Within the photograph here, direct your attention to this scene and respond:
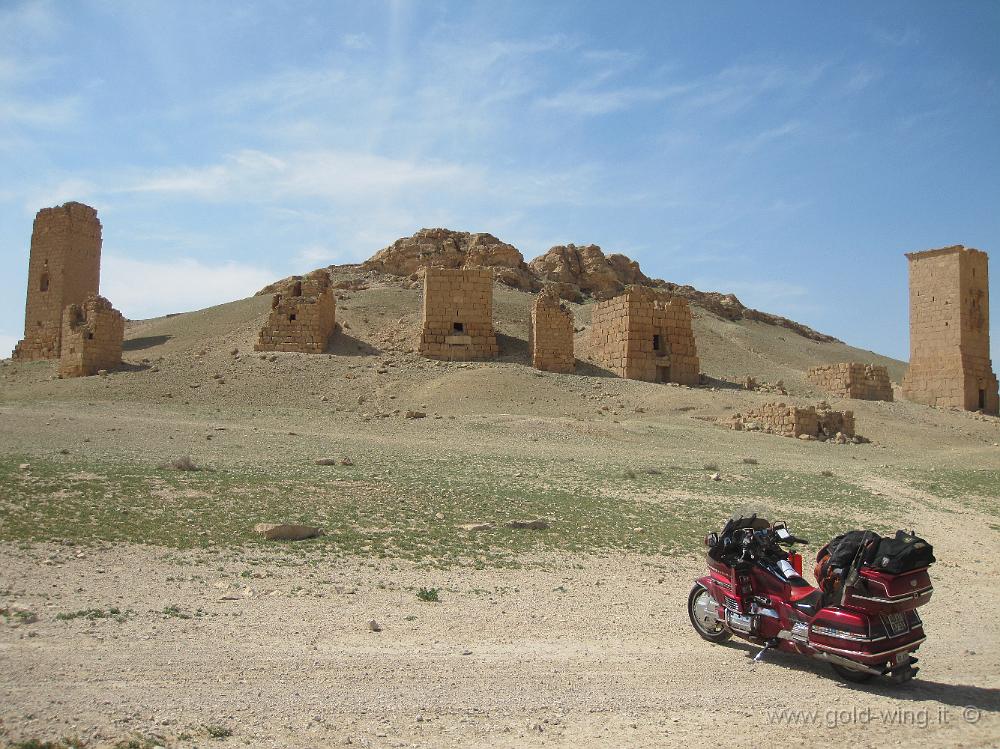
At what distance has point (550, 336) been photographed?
30.8 m

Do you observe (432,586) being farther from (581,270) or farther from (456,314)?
(581,270)

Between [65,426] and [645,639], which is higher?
[65,426]

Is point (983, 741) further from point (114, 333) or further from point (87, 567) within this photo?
point (114, 333)

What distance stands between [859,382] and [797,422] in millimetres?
12326

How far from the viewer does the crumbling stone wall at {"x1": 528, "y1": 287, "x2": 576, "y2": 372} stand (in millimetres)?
30609

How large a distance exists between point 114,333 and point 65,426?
12150 mm

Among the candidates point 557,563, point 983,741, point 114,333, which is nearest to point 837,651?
point 983,741

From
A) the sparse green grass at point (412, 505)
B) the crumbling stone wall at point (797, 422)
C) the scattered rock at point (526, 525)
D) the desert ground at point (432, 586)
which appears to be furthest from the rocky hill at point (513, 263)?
the scattered rock at point (526, 525)

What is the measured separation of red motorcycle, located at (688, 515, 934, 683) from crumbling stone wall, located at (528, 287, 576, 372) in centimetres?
2424

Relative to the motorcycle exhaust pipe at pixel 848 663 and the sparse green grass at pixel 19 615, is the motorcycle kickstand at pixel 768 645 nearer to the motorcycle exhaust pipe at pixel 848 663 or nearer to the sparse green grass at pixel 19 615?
the motorcycle exhaust pipe at pixel 848 663

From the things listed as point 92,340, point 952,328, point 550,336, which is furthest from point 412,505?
point 952,328

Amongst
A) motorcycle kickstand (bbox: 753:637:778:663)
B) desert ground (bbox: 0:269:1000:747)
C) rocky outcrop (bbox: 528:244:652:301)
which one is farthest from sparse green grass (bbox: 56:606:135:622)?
rocky outcrop (bbox: 528:244:652:301)

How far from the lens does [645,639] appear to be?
6.64 metres

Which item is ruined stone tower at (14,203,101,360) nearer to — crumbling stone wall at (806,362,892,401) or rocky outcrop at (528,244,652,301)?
rocky outcrop at (528,244,652,301)
